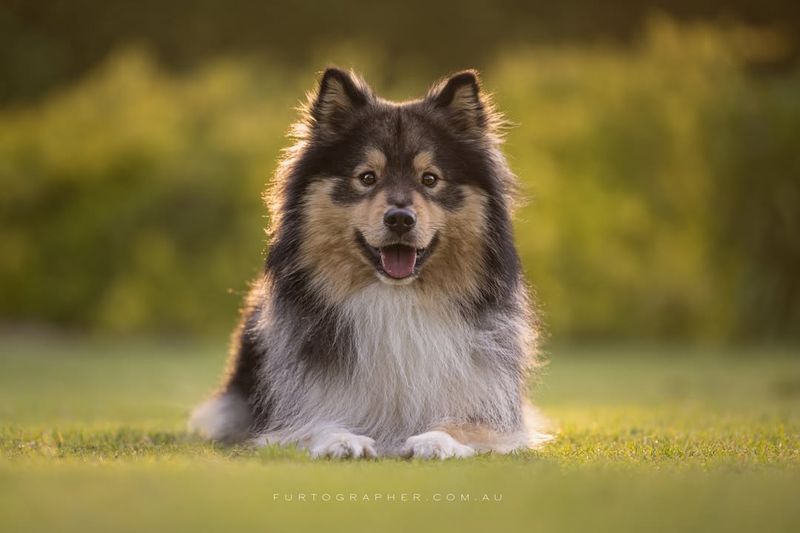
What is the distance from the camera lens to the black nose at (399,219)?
5258 millimetres

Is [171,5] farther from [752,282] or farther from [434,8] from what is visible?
[752,282]

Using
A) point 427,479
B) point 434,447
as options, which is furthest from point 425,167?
point 427,479

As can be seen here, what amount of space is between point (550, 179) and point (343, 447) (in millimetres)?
15433

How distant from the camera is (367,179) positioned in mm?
5512

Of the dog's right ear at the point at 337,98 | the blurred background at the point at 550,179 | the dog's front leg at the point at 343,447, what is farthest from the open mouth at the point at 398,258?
the blurred background at the point at 550,179

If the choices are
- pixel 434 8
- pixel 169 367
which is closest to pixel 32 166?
pixel 169 367

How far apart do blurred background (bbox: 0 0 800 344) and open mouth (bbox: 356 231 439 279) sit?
13.4m

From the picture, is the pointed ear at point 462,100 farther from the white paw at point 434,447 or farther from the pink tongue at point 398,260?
the white paw at point 434,447

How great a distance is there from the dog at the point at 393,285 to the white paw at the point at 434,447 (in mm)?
142

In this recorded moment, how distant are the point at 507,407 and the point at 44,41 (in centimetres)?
2124

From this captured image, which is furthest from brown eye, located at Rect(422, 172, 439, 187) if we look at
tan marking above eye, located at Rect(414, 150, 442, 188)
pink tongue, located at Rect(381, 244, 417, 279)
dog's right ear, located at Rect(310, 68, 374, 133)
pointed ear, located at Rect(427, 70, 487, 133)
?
dog's right ear, located at Rect(310, 68, 374, 133)

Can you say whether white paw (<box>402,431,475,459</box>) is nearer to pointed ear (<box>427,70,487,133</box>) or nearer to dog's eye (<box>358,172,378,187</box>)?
dog's eye (<box>358,172,378,187</box>)

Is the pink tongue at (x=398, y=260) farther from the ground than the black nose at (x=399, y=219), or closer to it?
closer to it

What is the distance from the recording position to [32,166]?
21.5 metres
